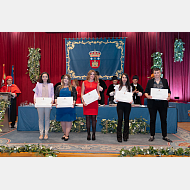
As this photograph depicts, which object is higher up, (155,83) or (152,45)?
(152,45)

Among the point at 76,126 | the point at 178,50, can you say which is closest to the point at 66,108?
the point at 76,126

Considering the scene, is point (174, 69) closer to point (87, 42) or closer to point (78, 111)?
point (87, 42)

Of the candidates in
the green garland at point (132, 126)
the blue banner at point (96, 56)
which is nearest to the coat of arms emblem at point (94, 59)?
the blue banner at point (96, 56)

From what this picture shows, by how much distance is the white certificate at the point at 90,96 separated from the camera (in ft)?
11.5

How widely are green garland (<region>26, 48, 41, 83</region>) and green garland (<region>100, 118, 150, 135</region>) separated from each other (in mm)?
4704

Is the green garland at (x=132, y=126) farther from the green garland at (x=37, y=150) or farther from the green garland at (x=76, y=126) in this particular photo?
the green garland at (x=37, y=150)

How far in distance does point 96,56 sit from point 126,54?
1.46 metres

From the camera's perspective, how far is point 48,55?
7980 mm

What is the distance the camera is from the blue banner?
737 centimetres

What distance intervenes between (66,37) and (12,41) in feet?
8.65

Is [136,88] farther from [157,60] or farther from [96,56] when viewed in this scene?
[157,60]

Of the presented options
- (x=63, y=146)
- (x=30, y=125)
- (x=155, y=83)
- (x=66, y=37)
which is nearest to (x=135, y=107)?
(x=155, y=83)

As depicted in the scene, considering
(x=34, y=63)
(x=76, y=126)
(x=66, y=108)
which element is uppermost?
(x=34, y=63)

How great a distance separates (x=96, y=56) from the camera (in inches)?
291
